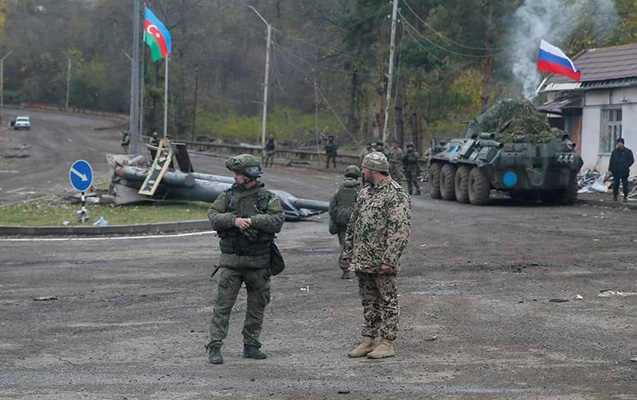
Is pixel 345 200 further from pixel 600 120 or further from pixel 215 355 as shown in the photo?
pixel 600 120

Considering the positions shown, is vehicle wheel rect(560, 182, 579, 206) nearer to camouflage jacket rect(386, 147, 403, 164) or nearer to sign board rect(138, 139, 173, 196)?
camouflage jacket rect(386, 147, 403, 164)

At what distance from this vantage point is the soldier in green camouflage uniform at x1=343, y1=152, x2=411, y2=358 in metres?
8.84

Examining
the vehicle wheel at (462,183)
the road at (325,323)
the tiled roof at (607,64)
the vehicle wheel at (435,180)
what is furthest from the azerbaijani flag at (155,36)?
the road at (325,323)

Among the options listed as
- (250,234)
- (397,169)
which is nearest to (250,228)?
(250,234)

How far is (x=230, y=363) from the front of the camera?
8.78m

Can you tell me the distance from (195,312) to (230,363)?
2934 mm

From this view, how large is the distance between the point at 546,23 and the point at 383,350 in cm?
4162

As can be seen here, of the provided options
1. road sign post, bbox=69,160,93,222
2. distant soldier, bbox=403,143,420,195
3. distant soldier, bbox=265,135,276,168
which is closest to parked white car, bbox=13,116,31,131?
distant soldier, bbox=265,135,276,168

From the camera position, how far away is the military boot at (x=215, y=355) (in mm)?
8695

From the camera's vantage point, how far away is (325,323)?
10.7 metres

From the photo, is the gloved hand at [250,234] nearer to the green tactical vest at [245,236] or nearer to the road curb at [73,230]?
the green tactical vest at [245,236]

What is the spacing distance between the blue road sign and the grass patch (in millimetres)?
840

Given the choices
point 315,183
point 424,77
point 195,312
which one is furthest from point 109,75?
point 195,312

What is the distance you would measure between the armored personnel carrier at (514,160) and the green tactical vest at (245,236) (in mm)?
18127
